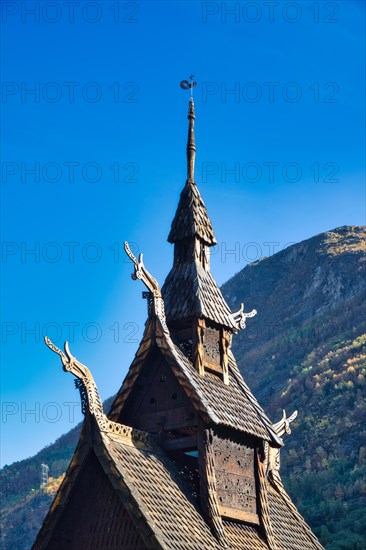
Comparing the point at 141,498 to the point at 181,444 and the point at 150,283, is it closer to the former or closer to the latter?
the point at 181,444

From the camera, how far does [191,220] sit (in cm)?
1648

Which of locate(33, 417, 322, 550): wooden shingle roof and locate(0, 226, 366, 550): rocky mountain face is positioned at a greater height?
locate(0, 226, 366, 550): rocky mountain face

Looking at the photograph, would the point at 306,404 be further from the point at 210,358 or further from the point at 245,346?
the point at 210,358

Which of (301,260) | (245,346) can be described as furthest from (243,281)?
(245,346)

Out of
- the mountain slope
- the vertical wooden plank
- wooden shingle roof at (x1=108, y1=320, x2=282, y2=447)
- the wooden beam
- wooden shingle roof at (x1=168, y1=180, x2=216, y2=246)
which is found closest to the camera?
the vertical wooden plank

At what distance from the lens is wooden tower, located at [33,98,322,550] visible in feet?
43.0

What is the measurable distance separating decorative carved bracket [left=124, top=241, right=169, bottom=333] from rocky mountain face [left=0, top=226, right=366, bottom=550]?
105ft

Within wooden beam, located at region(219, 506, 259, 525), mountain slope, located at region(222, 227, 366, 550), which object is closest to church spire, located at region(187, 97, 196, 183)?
wooden beam, located at region(219, 506, 259, 525)

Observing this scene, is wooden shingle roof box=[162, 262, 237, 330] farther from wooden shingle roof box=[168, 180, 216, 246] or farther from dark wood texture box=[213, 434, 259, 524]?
dark wood texture box=[213, 434, 259, 524]

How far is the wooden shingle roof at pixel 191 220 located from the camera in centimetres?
1645

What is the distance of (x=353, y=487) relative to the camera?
6009 centimetres

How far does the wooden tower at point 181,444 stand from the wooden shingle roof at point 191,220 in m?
0.02

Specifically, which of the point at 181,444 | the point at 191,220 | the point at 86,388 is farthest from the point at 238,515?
the point at 191,220

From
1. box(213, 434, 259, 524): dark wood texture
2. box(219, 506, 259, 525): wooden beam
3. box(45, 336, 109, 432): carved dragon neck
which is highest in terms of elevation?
box(45, 336, 109, 432): carved dragon neck
